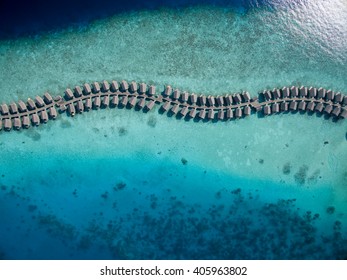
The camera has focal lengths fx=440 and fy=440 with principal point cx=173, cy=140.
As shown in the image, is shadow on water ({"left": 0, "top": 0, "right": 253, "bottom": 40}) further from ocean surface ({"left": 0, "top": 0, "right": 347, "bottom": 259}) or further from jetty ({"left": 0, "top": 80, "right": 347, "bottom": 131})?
jetty ({"left": 0, "top": 80, "right": 347, "bottom": 131})

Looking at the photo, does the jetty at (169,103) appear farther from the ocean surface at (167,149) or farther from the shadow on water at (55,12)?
the shadow on water at (55,12)

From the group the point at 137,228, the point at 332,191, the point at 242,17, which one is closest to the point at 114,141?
the point at 137,228

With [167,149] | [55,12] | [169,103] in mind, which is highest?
[55,12]

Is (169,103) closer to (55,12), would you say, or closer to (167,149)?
(167,149)

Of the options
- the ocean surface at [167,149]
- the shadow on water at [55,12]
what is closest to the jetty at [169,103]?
the ocean surface at [167,149]

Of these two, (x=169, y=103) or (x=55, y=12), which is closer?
(x=169, y=103)

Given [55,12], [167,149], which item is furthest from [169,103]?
[55,12]

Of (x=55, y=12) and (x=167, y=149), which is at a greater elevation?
(x=55, y=12)
